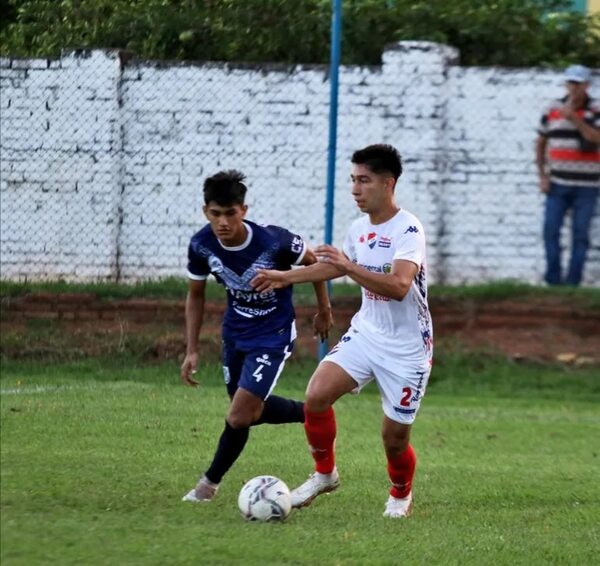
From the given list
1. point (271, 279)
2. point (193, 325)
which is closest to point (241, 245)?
point (193, 325)

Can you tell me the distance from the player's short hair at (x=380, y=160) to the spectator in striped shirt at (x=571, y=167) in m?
6.59

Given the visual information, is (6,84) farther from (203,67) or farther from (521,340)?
(521,340)

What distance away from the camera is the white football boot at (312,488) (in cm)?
786

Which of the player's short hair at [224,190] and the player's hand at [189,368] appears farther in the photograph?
the player's hand at [189,368]

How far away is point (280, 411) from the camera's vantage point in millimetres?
8414

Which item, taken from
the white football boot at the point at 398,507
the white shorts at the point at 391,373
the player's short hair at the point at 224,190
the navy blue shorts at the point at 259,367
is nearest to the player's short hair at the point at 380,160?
the player's short hair at the point at 224,190

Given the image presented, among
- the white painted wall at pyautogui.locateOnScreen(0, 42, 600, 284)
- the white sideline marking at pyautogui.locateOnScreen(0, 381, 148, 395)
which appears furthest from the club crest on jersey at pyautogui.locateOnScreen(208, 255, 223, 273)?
the white painted wall at pyautogui.locateOnScreen(0, 42, 600, 284)

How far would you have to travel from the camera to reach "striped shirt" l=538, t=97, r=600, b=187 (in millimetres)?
13922

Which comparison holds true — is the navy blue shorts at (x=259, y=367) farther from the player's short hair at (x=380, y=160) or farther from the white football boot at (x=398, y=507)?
the player's short hair at (x=380, y=160)

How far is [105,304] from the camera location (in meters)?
13.6

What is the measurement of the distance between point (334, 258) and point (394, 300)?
574 millimetres

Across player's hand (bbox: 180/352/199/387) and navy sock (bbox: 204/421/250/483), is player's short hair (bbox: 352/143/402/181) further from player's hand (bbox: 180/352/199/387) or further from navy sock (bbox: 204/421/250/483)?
navy sock (bbox: 204/421/250/483)

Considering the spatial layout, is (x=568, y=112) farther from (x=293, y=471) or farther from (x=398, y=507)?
(x=398, y=507)

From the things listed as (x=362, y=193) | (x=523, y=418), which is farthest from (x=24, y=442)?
A: (x=523, y=418)
